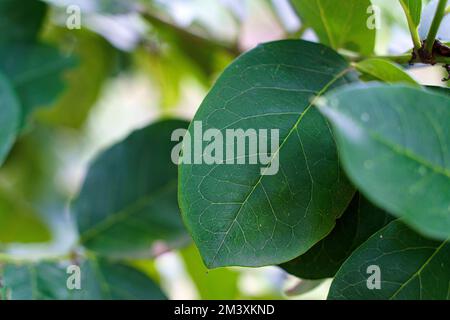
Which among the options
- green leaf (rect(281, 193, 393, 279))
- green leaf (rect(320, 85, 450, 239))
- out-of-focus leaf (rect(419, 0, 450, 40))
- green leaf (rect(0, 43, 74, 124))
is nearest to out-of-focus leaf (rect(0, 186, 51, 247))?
green leaf (rect(0, 43, 74, 124))

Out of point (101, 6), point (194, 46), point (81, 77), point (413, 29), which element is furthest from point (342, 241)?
point (81, 77)

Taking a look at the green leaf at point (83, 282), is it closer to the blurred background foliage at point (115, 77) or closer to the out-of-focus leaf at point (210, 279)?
the blurred background foliage at point (115, 77)

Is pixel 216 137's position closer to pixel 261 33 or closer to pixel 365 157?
pixel 365 157

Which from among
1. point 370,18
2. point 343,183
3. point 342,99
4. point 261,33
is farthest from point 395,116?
point 261,33

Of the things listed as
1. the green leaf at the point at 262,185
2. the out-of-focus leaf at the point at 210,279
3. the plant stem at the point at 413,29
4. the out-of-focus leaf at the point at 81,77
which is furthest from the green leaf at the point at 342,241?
the out-of-focus leaf at the point at 81,77

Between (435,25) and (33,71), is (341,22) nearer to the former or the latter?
(435,25)

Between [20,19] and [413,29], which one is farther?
[20,19]
